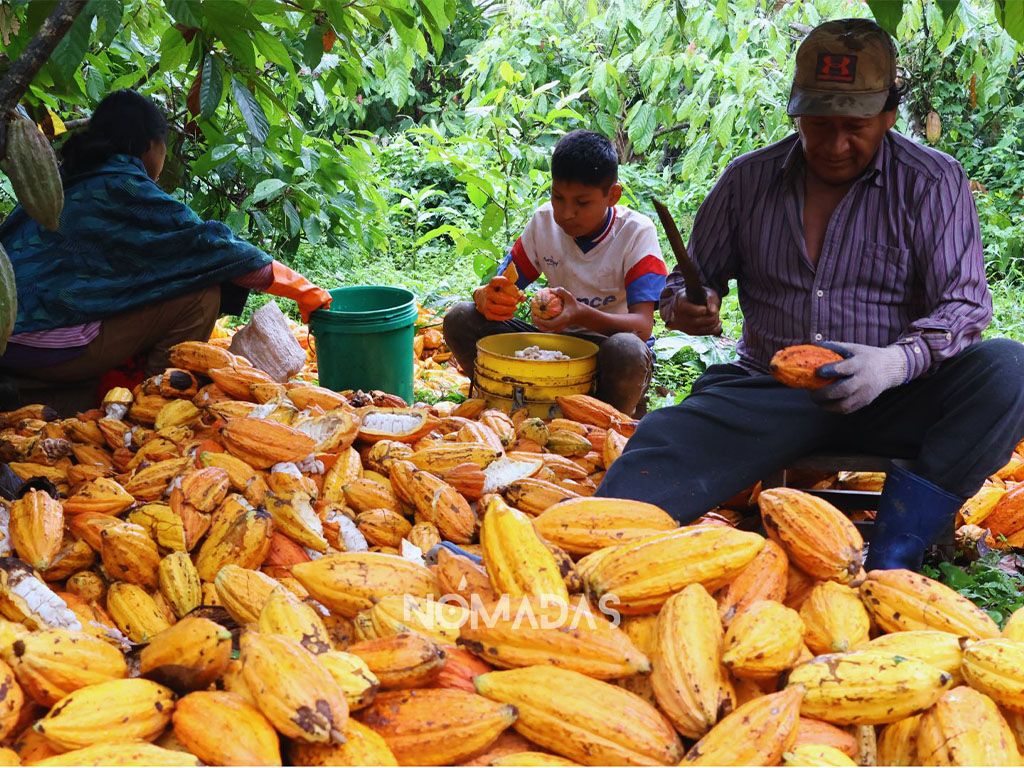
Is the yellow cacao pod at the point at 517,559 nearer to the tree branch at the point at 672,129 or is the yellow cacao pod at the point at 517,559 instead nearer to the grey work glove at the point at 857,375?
the grey work glove at the point at 857,375

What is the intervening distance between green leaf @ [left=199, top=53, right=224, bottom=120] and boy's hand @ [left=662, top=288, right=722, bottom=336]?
1238 mm

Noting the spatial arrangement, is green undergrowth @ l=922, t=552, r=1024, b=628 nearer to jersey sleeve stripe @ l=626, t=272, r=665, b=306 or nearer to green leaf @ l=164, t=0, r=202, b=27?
jersey sleeve stripe @ l=626, t=272, r=665, b=306

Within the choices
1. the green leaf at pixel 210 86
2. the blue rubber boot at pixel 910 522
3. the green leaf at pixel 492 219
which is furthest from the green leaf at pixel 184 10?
the green leaf at pixel 492 219

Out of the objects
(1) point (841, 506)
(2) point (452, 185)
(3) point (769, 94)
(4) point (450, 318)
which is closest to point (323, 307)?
(4) point (450, 318)

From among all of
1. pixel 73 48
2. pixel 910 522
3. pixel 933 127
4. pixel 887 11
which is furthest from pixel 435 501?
pixel 933 127

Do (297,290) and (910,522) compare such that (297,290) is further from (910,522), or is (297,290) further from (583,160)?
(910,522)

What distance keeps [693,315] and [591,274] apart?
114 cm

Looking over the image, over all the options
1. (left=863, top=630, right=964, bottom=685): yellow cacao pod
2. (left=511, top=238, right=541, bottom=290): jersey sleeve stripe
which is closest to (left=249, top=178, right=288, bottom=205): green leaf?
(left=511, top=238, right=541, bottom=290): jersey sleeve stripe

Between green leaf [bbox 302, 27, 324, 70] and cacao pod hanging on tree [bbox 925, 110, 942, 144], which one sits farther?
cacao pod hanging on tree [bbox 925, 110, 942, 144]

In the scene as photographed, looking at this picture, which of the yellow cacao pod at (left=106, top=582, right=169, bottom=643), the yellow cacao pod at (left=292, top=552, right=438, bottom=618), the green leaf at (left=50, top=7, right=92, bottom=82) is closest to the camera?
the yellow cacao pod at (left=292, top=552, right=438, bottom=618)

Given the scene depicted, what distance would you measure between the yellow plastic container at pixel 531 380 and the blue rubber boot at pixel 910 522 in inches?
47.5

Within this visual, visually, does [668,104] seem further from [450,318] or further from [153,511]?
[153,511]

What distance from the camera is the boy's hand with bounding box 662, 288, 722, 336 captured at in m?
2.34

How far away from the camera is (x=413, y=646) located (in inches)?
45.1
